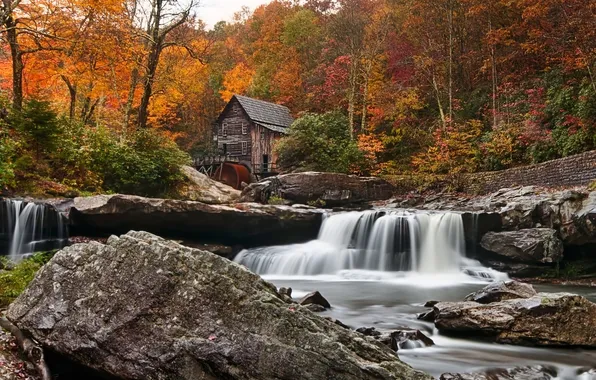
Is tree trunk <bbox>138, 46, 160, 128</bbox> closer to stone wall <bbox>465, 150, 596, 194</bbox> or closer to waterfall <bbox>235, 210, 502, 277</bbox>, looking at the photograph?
waterfall <bbox>235, 210, 502, 277</bbox>

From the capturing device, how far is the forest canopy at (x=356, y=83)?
582 inches

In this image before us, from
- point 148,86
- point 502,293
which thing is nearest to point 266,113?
point 148,86

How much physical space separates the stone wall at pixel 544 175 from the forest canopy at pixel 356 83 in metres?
1.23

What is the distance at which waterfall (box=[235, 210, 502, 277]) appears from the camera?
14031mm

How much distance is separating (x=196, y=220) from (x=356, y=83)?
1964cm

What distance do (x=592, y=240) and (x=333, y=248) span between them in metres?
7.46

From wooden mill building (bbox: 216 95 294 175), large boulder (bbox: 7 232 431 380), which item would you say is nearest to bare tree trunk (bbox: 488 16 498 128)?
wooden mill building (bbox: 216 95 294 175)

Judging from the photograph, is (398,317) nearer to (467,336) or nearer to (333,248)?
(467,336)

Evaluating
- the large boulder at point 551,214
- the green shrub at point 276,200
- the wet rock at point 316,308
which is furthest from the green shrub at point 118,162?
the large boulder at point 551,214

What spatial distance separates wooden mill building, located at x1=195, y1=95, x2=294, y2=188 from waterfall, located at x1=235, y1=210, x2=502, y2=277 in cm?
1712

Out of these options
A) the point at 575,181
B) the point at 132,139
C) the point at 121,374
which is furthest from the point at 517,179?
the point at 121,374

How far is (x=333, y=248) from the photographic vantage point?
604 inches

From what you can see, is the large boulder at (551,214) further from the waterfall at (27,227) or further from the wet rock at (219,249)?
the waterfall at (27,227)

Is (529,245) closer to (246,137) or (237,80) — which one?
(246,137)
